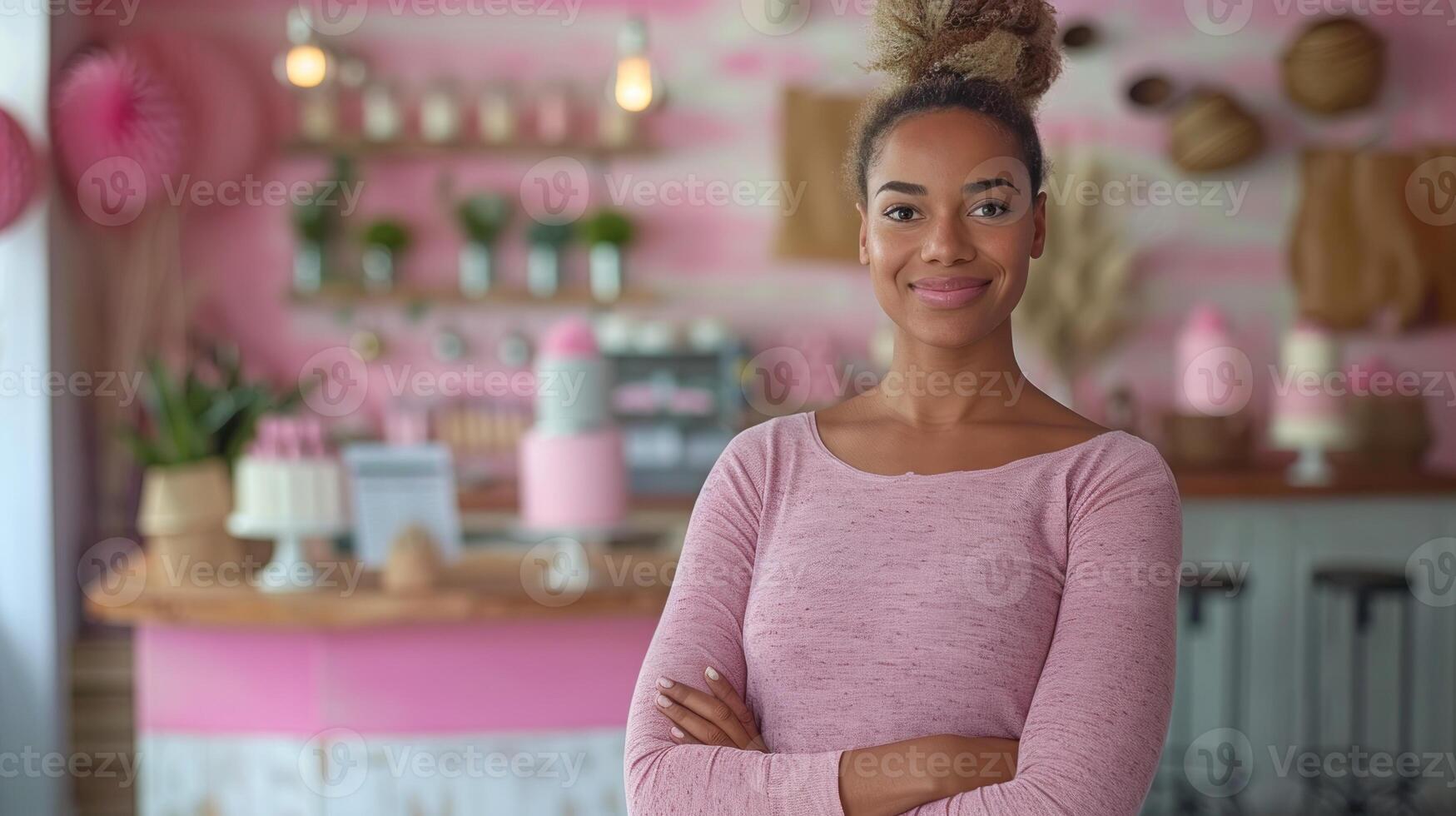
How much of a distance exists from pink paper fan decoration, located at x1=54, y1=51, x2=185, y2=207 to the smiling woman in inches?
130

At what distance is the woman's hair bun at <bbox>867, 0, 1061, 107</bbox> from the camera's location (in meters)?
1.15

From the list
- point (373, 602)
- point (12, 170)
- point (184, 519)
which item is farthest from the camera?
point (12, 170)

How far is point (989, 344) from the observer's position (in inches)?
45.9

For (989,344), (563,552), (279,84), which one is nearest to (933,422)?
(989,344)

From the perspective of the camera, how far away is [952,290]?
1.12 meters

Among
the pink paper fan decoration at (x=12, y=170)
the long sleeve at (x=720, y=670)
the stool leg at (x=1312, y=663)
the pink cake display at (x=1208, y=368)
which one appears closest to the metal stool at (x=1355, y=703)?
the stool leg at (x=1312, y=663)

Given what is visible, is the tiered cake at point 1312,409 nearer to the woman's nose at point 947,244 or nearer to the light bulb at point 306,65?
the woman's nose at point 947,244

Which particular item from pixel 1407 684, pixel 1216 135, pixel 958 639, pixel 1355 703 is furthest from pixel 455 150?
pixel 958 639

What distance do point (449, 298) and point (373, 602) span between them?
7.86 feet

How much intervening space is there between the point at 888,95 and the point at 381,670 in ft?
6.16

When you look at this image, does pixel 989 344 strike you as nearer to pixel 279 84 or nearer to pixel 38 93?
pixel 38 93

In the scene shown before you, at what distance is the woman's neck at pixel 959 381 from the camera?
1171 millimetres

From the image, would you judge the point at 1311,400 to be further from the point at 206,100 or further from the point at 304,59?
the point at 206,100

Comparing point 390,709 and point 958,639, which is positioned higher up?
point 958,639
